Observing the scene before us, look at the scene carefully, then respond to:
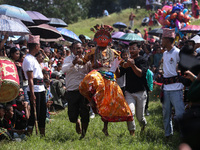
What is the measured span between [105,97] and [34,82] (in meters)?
1.49

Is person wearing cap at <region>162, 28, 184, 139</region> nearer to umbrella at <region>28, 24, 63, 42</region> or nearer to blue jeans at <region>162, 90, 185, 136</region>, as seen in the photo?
blue jeans at <region>162, 90, 185, 136</region>

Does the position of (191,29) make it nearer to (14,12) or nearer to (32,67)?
(14,12)

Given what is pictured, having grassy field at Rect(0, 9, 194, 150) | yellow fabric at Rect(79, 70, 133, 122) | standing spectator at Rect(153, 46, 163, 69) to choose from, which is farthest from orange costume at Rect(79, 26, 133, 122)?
standing spectator at Rect(153, 46, 163, 69)

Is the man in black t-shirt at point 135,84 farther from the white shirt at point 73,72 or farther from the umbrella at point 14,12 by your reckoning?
the umbrella at point 14,12

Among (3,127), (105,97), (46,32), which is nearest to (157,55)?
(46,32)

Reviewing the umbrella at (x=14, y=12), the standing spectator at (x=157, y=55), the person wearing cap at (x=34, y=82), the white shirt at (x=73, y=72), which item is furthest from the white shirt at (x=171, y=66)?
the standing spectator at (x=157, y=55)

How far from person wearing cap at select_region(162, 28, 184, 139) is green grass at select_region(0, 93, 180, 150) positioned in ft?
1.43

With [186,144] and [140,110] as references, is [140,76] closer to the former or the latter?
[140,110]

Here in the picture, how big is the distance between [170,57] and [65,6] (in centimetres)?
4891

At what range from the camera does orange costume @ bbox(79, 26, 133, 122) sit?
5.70 m

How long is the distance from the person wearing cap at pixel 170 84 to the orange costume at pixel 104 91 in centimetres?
72

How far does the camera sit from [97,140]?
19.3ft

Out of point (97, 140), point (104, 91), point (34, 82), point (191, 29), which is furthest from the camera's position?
point (191, 29)

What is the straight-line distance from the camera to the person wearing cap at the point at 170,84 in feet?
18.2
